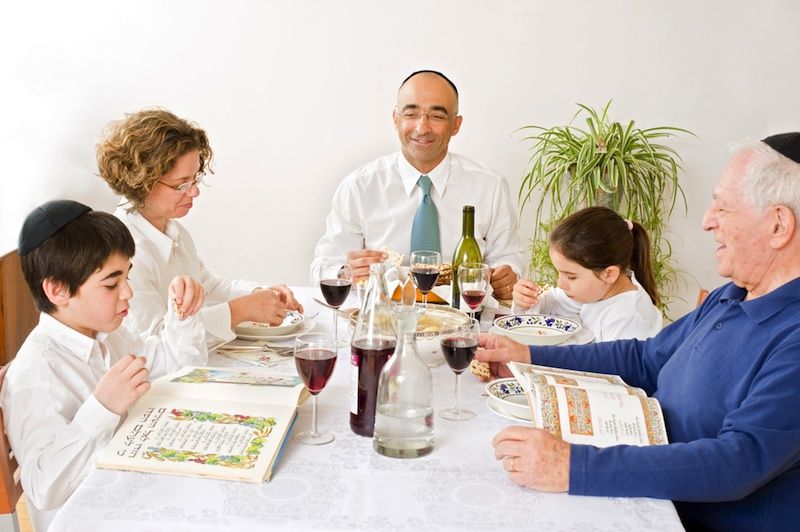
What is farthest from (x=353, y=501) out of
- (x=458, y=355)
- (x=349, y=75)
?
(x=349, y=75)

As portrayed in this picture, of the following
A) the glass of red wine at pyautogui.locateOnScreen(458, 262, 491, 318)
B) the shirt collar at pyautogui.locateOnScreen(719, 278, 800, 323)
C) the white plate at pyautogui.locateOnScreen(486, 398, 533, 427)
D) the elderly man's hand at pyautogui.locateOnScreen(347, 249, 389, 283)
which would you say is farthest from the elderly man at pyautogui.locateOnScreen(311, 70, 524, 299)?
the shirt collar at pyautogui.locateOnScreen(719, 278, 800, 323)

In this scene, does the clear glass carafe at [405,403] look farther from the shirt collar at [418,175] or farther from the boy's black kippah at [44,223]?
the shirt collar at [418,175]

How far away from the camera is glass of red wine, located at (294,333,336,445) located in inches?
53.9

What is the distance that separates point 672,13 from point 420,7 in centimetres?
120

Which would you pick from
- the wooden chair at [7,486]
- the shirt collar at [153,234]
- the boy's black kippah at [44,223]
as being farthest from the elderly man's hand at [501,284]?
the wooden chair at [7,486]

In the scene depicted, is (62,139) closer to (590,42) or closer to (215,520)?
(590,42)

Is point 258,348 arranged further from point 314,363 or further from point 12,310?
point 12,310

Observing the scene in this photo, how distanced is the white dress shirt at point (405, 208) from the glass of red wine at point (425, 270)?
95 cm

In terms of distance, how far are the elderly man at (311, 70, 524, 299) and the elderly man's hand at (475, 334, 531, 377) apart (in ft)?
4.30

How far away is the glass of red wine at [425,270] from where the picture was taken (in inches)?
85.5

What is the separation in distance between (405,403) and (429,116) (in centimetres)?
197

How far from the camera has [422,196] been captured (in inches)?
128

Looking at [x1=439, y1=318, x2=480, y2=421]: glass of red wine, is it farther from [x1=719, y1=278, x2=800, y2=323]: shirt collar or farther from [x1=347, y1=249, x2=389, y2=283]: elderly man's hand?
[x1=347, y1=249, x2=389, y2=283]: elderly man's hand

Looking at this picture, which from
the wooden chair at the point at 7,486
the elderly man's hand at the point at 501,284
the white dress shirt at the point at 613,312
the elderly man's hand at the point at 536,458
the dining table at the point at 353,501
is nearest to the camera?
the dining table at the point at 353,501
